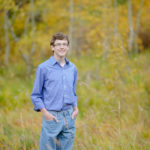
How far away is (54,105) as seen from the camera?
258cm

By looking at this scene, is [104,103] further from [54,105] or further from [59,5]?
[59,5]

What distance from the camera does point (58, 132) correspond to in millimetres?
2588

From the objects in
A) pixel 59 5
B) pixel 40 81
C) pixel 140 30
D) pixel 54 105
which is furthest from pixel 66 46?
pixel 140 30

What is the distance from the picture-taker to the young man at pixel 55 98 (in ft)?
8.41

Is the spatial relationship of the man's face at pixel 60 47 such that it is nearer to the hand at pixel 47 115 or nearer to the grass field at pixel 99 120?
the hand at pixel 47 115

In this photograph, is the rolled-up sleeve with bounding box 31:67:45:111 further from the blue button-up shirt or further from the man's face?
the man's face

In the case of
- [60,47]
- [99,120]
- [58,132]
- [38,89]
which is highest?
[60,47]

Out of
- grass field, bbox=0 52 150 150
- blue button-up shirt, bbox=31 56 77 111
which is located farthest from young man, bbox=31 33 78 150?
grass field, bbox=0 52 150 150

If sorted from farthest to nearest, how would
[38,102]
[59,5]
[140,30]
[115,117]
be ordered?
[140,30] < [59,5] < [115,117] < [38,102]

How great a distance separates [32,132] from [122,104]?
2.36 meters

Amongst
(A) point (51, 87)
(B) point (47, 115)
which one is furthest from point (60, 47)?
(B) point (47, 115)

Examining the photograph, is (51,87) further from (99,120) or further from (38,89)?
(99,120)

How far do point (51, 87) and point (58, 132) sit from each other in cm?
51

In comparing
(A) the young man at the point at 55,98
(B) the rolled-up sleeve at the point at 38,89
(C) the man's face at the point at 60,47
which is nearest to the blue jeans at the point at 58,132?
(A) the young man at the point at 55,98
